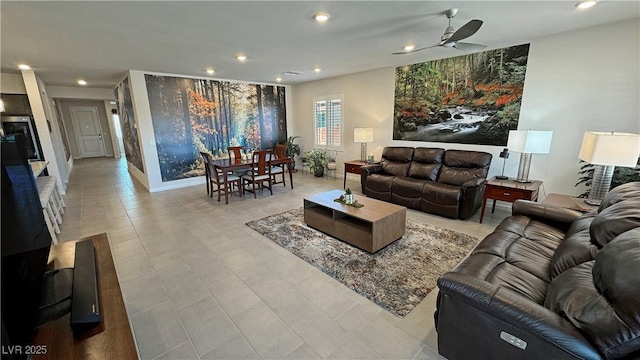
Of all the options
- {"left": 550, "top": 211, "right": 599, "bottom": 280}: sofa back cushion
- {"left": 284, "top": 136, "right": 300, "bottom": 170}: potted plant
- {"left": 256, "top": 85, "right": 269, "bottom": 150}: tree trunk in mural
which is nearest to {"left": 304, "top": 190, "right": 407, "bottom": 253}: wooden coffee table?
{"left": 550, "top": 211, "right": 599, "bottom": 280}: sofa back cushion

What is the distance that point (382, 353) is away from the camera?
5.45 feet

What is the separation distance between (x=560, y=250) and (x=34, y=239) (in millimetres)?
3063

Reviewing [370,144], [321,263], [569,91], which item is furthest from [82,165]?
[569,91]

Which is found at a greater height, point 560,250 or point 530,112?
point 530,112

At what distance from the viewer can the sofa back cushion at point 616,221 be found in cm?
151

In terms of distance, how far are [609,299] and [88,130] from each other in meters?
14.3

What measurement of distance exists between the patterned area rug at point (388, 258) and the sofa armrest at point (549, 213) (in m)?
0.70

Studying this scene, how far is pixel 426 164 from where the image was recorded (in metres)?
4.56

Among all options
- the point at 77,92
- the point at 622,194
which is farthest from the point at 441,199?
the point at 77,92

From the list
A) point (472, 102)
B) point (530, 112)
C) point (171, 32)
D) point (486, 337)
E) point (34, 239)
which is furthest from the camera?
point (472, 102)

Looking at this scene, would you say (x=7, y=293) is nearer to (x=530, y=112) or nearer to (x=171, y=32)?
(x=171, y=32)

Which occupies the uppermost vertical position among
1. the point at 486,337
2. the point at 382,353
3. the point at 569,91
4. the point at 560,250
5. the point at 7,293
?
the point at 569,91

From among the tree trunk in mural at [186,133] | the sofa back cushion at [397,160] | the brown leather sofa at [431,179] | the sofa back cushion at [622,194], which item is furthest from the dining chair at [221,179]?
the sofa back cushion at [622,194]

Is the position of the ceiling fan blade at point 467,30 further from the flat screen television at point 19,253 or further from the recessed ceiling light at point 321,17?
the flat screen television at point 19,253
